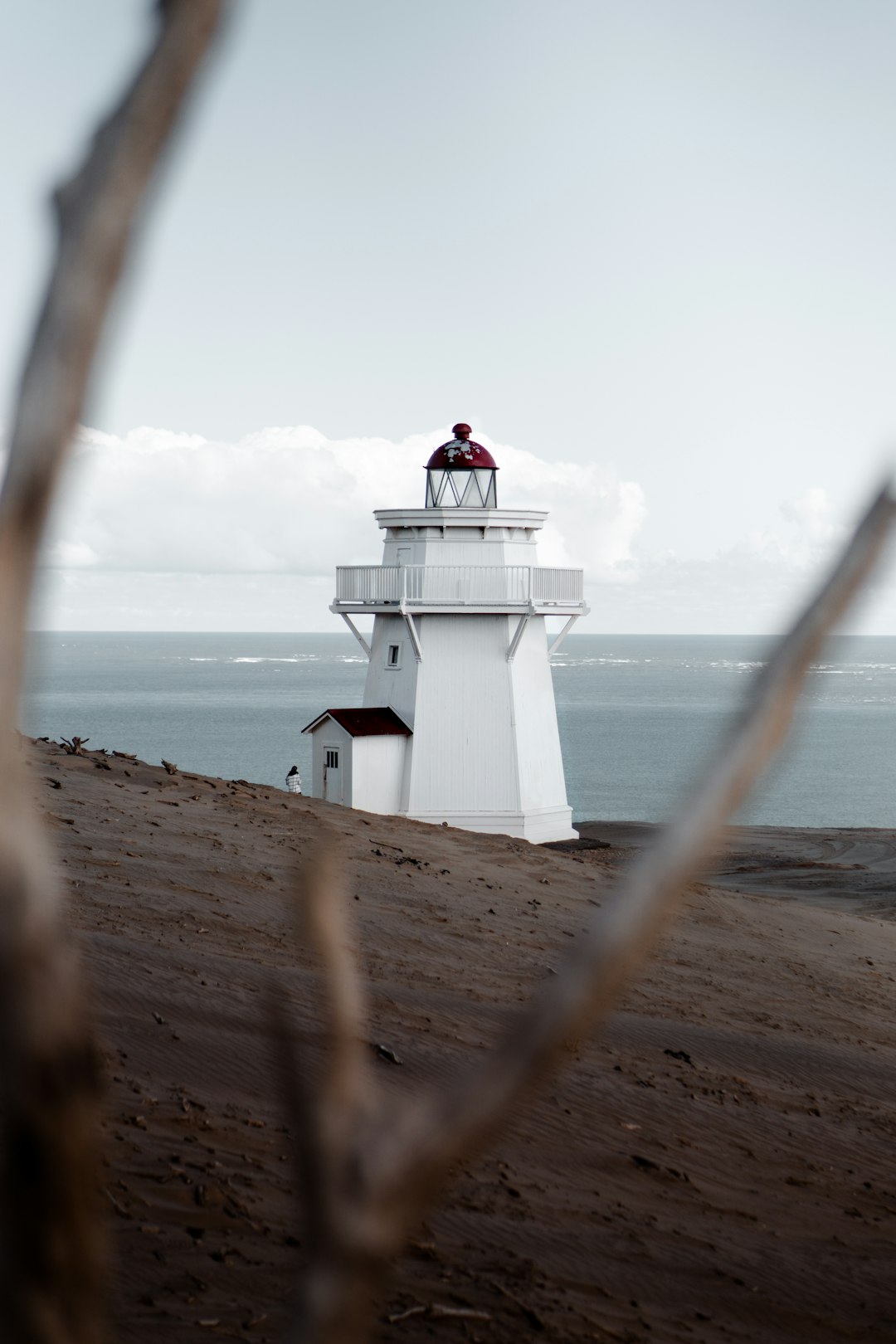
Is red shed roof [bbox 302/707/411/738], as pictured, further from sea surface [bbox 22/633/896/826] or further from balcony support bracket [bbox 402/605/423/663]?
sea surface [bbox 22/633/896/826]

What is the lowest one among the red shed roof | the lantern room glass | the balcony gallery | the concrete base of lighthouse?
the concrete base of lighthouse

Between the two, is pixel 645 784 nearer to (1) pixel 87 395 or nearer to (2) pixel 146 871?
(2) pixel 146 871

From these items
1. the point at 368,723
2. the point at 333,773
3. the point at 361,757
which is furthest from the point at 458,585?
the point at 333,773

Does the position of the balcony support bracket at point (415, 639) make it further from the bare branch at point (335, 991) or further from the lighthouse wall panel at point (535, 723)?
the bare branch at point (335, 991)

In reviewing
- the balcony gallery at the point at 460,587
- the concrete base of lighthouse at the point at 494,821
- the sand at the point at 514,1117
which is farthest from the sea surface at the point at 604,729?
the balcony gallery at the point at 460,587

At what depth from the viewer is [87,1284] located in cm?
144

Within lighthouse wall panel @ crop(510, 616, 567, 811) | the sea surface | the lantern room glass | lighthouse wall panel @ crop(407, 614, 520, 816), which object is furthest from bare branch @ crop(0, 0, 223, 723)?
the lantern room glass

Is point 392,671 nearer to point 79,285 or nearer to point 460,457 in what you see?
point 460,457

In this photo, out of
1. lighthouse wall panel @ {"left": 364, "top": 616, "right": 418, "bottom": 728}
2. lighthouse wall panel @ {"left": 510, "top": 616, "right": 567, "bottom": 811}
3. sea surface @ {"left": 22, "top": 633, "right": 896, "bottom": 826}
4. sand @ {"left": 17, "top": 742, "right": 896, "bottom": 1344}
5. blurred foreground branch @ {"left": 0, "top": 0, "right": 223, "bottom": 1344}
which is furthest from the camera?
sea surface @ {"left": 22, "top": 633, "right": 896, "bottom": 826}

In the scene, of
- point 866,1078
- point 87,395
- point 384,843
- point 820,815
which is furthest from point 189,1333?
point 820,815

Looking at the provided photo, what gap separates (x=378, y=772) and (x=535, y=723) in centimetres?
349

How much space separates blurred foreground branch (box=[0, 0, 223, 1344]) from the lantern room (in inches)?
982

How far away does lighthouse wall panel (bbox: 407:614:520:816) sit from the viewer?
26406 millimetres

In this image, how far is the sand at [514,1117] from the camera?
4258 mm
